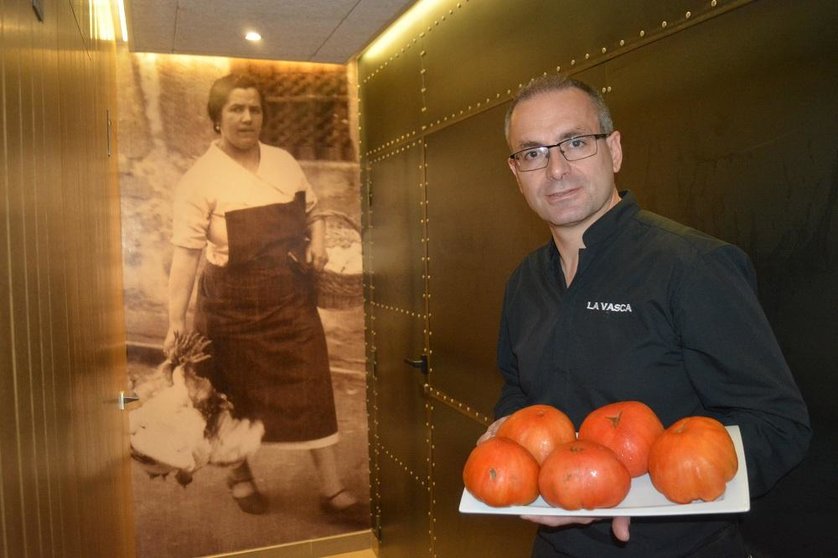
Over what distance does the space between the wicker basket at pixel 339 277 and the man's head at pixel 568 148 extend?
2819 mm

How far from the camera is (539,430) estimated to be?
44.8 inches

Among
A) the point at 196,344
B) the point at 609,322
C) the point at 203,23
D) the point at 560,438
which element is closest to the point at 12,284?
the point at 560,438

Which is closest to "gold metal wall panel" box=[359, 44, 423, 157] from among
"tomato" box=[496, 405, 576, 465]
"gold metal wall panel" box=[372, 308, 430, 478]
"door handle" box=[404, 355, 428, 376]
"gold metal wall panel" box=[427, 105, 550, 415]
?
"gold metal wall panel" box=[427, 105, 550, 415]

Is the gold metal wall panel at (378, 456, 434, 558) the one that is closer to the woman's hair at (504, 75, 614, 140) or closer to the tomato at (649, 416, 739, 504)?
the woman's hair at (504, 75, 614, 140)

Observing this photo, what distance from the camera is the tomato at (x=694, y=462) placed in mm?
949

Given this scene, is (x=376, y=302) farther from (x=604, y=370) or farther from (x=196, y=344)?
(x=604, y=370)

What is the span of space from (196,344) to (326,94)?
172 centimetres

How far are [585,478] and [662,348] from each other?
1.42 feet

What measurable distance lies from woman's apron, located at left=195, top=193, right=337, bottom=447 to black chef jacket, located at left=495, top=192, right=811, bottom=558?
2.68 m

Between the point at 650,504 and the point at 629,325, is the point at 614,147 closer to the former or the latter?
the point at 629,325

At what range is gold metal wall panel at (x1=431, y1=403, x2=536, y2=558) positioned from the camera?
247 cm

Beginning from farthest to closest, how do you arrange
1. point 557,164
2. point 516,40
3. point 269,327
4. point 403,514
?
point 269,327, point 403,514, point 516,40, point 557,164

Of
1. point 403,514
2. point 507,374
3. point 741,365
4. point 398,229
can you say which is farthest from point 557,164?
point 403,514

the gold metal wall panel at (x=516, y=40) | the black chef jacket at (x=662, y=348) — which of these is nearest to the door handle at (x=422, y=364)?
the gold metal wall panel at (x=516, y=40)
